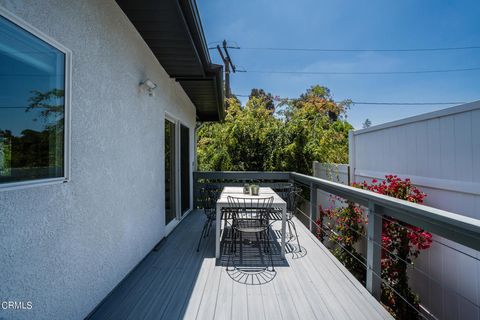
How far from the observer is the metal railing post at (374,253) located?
7.45 ft

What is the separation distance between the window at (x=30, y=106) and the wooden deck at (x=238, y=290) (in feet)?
4.49

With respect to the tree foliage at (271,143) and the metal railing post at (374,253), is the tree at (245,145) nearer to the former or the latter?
the tree foliage at (271,143)

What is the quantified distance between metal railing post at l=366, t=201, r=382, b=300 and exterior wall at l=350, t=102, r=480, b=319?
476mm

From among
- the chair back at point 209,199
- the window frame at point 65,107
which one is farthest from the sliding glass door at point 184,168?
the window frame at point 65,107

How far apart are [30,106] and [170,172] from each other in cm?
329

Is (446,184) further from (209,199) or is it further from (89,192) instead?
(89,192)

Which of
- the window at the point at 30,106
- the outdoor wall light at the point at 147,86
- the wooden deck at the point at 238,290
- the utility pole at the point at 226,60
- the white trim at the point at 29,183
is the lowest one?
the wooden deck at the point at 238,290

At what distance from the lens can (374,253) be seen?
2.27 m

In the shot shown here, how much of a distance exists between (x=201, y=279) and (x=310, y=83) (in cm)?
1487

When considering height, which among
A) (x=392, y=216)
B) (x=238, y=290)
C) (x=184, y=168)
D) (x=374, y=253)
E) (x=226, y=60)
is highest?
(x=226, y=60)

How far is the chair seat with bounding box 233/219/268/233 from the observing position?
311cm


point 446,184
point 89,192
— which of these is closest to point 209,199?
point 89,192

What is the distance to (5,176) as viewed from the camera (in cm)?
125

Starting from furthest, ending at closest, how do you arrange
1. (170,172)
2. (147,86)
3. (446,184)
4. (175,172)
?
(175,172), (170,172), (147,86), (446,184)
